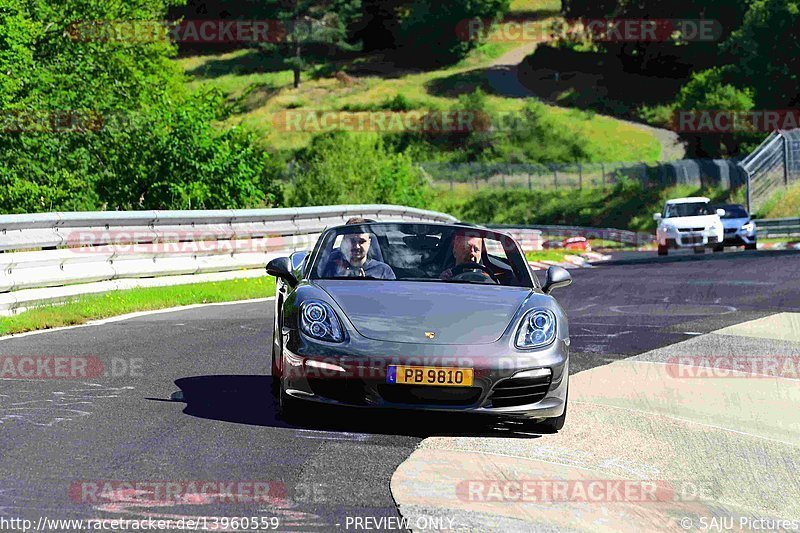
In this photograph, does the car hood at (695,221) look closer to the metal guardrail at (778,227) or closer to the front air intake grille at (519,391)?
the metal guardrail at (778,227)

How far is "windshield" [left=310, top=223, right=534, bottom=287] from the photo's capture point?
921cm

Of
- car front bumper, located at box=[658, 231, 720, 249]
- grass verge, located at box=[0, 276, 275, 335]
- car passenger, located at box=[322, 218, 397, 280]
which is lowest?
car front bumper, located at box=[658, 231, 720, 249]

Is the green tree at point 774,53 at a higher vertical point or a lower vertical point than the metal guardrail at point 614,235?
higher

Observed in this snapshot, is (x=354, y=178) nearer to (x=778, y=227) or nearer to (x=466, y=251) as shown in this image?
(x=778, y=227)

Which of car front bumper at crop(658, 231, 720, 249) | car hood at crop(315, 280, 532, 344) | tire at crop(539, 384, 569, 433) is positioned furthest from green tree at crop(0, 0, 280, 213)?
tire at crop(539, 384, 569, 433)

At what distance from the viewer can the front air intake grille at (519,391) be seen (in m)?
8.12

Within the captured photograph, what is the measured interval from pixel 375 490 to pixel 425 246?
331 centimetres

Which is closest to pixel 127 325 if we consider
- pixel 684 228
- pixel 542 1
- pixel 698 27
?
pixel 684 228

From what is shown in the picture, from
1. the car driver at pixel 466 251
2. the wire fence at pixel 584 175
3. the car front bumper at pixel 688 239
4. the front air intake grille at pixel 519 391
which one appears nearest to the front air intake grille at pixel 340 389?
the front air intake grille at pixel 519 391

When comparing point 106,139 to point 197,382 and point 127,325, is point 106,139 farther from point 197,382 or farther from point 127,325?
point 197,382

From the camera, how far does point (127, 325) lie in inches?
557

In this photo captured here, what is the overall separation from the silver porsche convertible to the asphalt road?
24 centimetres

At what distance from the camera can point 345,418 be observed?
8703 mm

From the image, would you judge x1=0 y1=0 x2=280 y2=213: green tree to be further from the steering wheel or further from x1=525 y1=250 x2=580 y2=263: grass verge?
the steering wheel
